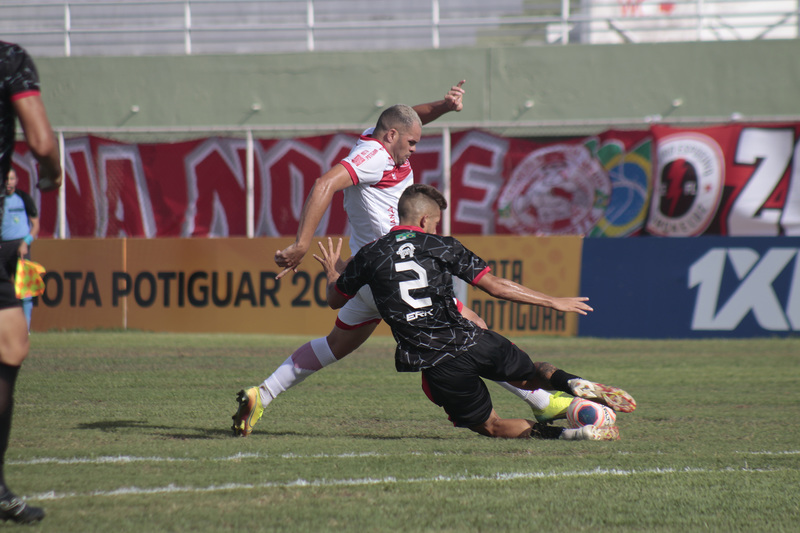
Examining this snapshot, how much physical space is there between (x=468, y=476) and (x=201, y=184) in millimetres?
10831

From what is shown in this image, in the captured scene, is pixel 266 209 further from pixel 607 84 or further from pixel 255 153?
pixel 607 84

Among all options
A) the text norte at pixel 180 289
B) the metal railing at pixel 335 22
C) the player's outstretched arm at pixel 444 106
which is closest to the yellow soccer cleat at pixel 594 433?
the player's outstretched arm at pixel 444 106

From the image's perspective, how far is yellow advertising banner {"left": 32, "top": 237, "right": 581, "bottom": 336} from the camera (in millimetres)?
11953

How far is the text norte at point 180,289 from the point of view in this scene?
1202 cm

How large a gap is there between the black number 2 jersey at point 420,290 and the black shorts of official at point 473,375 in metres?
0.06

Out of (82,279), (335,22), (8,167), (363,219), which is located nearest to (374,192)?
(363,219)

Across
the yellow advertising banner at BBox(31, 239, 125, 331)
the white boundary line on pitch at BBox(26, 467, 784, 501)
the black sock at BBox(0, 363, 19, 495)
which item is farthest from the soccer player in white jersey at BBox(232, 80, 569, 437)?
the yellow advertising banner at BBox(31, 239, 125, 331)

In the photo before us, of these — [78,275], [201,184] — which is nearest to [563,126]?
[201,184]

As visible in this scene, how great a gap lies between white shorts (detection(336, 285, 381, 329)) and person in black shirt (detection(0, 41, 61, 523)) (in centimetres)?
212

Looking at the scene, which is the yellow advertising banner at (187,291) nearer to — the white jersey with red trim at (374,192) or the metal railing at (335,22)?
the metal railing at (335,22)

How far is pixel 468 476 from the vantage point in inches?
160

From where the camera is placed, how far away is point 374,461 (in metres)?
4.36

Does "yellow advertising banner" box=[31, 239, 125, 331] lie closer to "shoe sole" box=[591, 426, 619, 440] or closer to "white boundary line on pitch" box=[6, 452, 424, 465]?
"white boundary line on pitch" box=[6, 452, 424, 465]

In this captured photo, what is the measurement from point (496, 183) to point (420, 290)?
8996 mm
